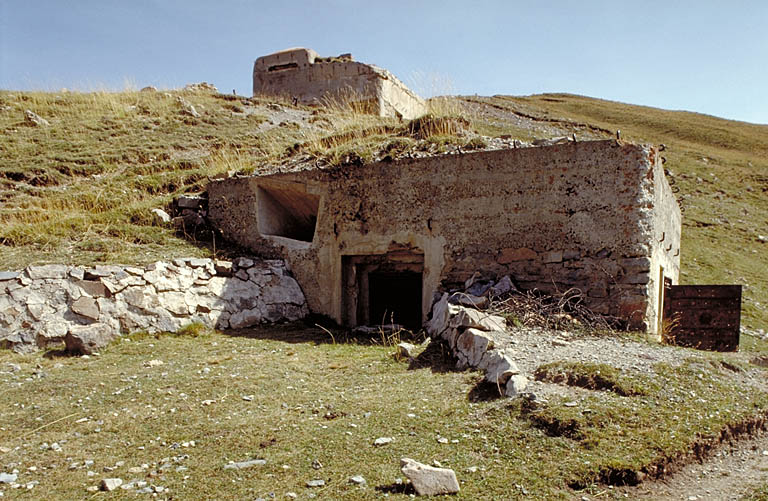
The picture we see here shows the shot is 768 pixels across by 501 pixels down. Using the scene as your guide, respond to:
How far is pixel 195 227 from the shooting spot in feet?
30.0

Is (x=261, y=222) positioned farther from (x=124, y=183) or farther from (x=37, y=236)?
(x=124, y=183)

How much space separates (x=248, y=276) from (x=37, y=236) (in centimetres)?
297

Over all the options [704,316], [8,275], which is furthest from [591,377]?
[8,275]

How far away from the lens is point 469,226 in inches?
279

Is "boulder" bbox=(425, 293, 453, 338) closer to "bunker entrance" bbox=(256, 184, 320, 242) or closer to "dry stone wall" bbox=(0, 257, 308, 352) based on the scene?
"dry stone wall" bbox=(0, 257, 308, 352)

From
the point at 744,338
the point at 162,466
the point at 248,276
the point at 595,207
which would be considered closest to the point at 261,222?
the point at 248,276

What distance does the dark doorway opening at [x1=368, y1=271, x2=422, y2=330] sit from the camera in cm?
833

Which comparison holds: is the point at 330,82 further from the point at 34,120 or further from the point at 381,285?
the point at 381,285

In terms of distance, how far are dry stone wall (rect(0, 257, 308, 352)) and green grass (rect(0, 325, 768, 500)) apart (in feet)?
2.55

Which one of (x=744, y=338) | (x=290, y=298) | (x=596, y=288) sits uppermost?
(x=596, y=288)

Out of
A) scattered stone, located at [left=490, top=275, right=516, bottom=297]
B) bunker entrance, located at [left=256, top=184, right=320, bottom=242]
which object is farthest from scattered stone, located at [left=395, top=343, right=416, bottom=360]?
bunker entrance, located at [left=256, top=184, right=320, bottom=242]

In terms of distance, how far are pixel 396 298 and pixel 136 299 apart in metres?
3.93

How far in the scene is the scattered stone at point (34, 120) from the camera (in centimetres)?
1423

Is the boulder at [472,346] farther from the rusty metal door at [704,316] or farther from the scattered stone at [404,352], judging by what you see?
the rusty metal door at [704,316]
